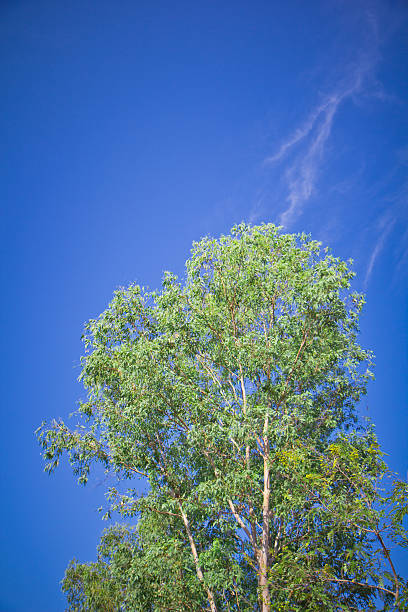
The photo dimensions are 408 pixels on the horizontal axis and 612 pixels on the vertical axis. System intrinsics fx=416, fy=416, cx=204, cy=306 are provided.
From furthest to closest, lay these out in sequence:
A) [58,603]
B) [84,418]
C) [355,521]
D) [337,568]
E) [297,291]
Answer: [58,603] → [84,418] → [297,291] → [337,568] → [355,521]

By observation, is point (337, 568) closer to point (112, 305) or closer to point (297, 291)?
point (297, 291)

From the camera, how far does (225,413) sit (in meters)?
10.5

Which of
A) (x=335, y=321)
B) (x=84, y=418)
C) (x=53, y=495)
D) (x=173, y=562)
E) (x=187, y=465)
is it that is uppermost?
(x=53, y=495)

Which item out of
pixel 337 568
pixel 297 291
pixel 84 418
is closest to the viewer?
pixel 337 568

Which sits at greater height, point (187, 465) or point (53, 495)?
point (53, 495)

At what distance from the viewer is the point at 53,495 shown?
15238 cm

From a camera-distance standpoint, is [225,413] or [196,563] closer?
[196,563]

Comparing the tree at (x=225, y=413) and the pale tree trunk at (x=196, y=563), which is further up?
the tree at (x=225, y=413)

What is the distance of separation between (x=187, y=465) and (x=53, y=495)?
164m

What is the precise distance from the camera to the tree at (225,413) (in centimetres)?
1006

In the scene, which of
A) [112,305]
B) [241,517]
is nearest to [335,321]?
[241,517]

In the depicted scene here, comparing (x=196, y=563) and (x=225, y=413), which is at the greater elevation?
(x=225, y=413)

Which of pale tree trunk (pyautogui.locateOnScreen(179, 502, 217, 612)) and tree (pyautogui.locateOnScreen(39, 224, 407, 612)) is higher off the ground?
tree (pyautogui.locateOnScreen(39, 224, 407, 612))

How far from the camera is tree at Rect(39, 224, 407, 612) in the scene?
10062 mm
